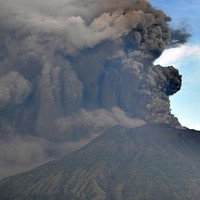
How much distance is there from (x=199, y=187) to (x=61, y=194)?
50921mm

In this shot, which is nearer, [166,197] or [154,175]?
[166,197]

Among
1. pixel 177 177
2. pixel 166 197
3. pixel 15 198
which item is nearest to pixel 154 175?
pixel 177 177

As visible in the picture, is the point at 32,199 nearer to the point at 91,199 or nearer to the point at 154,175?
the point at 91,199

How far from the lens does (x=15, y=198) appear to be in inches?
7771

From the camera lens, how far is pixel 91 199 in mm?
180625

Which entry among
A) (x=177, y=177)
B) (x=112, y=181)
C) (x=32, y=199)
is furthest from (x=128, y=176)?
(x=32, y=199)

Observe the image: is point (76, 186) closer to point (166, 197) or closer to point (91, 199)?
point (91, 199)

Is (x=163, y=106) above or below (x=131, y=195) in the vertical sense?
above

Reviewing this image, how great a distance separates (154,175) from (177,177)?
8898 mm

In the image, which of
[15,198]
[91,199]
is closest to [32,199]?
[15,198]

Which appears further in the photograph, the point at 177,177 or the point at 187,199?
the point at 177,177

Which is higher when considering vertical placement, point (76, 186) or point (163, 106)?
point (163, 106)

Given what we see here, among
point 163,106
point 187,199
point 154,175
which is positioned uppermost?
point 163,106

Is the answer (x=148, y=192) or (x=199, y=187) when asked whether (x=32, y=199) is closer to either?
(x=148, y=192)
